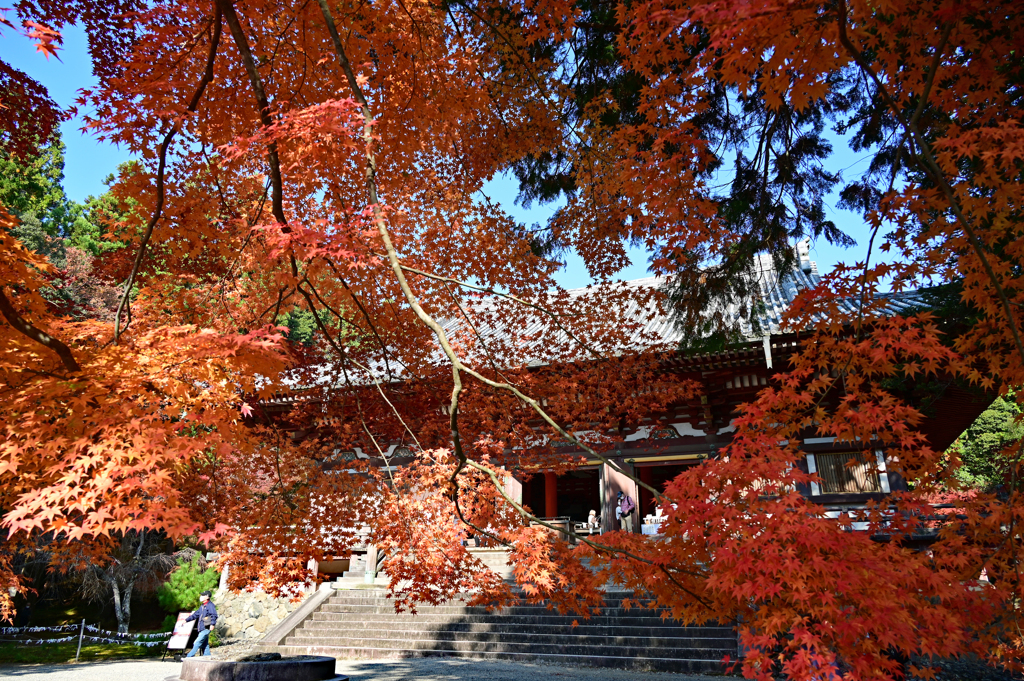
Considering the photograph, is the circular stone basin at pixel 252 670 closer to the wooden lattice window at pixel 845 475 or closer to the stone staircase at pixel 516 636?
the stone staircase at pixel 516 636

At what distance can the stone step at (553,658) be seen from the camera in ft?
25.1

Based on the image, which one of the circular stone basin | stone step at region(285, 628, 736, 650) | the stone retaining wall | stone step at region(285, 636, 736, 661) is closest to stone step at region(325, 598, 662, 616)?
stone step at region(285, 628, 736, 650)

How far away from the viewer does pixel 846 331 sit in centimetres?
960

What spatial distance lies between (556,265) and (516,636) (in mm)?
5712

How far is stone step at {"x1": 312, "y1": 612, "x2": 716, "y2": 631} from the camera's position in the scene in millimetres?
8817

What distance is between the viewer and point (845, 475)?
9664 mm

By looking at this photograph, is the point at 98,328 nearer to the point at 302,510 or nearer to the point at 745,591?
the point at 302,510

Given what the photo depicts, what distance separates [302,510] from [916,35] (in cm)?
687

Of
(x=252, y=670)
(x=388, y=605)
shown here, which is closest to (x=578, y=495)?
(x=388, y=605)

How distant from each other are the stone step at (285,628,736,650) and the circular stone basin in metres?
3.22

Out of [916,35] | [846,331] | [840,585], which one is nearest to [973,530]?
[840,585]

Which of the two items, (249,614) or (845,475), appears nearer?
(845,475)

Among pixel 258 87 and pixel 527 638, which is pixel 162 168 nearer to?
pixel 258 87

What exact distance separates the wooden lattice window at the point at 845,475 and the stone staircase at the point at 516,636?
327 cm
